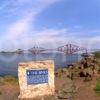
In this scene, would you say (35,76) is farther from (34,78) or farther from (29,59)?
(29,59)

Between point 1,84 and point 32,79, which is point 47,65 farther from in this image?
point 1,84

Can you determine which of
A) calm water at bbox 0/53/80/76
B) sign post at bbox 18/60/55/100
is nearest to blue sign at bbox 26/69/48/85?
sign post at bbox 18/60/55/100

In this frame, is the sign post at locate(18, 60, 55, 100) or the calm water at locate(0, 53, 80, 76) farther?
the calm water at locate(0, 53, 80, 76)

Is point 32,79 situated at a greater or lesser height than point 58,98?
greater

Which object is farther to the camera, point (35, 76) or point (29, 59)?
point (29, 59)

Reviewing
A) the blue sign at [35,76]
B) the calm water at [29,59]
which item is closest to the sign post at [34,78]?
the blue sign at [35,76]

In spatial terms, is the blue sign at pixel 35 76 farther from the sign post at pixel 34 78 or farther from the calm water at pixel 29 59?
the calm water at pixel 29 59

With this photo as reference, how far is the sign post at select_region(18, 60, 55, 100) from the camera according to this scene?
15.2m

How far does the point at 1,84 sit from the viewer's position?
24359 mm

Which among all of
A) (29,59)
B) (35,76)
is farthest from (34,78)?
(29,59)

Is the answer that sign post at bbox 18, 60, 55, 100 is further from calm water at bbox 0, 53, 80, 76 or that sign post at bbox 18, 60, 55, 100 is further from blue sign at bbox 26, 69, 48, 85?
calm water at bbox 0, 53, 80, 76

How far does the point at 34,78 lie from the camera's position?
15188 mm

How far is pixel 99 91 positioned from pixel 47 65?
4.51 meters

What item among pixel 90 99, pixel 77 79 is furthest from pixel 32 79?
pixel 77 79
